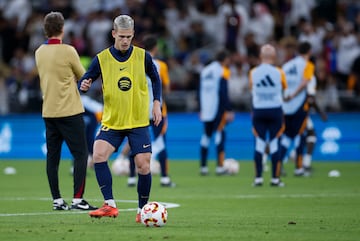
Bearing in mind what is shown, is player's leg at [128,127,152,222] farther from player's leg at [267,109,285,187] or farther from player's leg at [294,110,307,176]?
player's leg at [294,110,307,176]

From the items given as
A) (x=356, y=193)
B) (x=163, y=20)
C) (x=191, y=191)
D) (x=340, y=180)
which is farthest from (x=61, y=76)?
(x=163, y=20)

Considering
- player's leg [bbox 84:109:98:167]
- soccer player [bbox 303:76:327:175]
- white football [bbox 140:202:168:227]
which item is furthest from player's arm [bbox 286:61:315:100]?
white football [bbox 140:202:168:227]

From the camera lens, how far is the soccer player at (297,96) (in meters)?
21.0

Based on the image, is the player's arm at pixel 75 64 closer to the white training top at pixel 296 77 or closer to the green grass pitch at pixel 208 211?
the green grass pitch at pixel 208 211

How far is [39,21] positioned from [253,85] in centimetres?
1526

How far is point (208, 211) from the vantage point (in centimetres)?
1377

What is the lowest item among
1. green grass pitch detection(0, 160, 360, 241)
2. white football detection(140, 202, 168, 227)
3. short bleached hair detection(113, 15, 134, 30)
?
green grass pitch detection(0, 160, 360, 241)

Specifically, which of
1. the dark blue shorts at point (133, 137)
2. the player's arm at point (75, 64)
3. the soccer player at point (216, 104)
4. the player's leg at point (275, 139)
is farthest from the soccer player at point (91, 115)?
the dark blue shorts at point (133, 137)

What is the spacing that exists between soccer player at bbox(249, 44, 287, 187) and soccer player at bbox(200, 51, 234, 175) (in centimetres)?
365

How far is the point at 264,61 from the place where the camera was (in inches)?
735

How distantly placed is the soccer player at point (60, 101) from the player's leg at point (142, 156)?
178cm

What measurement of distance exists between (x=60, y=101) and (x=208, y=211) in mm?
2523

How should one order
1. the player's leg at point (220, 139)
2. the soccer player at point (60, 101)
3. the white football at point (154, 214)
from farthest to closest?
the player's leg at point (220, 139), the soccer player at point (60, 101), the white football at point (154, 214)

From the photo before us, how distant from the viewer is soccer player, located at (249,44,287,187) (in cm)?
1866
